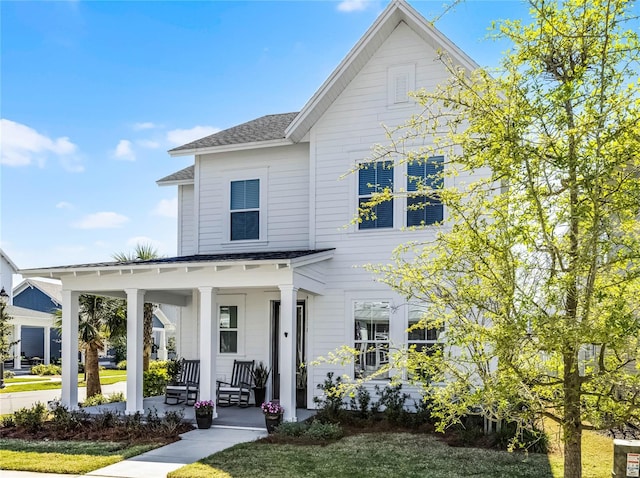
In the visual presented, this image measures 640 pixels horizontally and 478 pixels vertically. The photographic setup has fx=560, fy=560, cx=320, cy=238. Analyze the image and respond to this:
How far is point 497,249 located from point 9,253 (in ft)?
124

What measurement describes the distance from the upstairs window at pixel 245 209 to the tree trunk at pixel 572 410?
10.4m

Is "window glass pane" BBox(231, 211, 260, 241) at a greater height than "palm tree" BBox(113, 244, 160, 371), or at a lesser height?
greater

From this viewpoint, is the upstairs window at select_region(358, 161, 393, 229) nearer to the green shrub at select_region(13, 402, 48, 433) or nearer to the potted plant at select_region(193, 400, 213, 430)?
the potted plant at select_region(193, 400, 213, 430)

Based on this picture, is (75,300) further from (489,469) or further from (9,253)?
(9,253)

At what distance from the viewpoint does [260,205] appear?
14375 mm

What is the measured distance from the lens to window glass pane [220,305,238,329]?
572 inches

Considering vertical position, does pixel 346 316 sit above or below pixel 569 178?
below

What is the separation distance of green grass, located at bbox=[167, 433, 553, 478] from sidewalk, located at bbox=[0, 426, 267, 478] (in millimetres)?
340

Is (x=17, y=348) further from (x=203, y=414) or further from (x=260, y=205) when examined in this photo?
(x=203, y=414)

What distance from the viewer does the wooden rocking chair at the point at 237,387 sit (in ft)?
43.8

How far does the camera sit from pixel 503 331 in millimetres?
4219

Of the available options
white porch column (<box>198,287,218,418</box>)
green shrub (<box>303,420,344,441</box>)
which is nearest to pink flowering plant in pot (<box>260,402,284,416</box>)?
green shrub (<box>303,420,344,441</box>)

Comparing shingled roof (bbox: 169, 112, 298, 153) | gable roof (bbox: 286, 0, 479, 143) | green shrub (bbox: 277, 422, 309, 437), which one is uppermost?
gable roof (bbox: 286, 0, 479, 143)

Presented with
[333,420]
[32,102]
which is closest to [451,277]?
[333,420]
